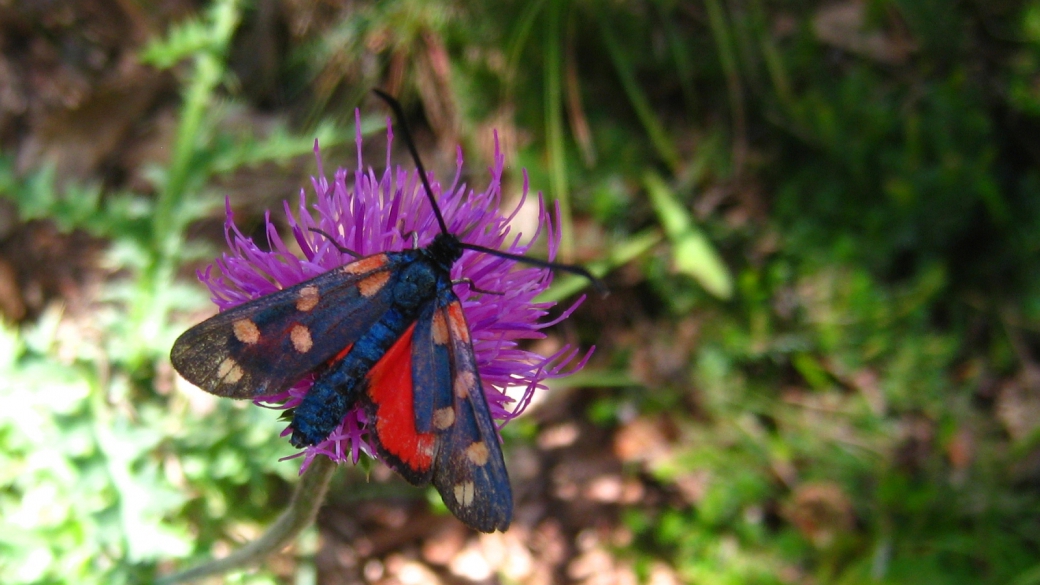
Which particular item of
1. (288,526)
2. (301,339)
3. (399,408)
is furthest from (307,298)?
(288,526)

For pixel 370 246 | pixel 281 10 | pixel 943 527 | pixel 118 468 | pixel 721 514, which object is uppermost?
pixel 281 10

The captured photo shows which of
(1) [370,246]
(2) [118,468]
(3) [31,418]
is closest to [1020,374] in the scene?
(1) [370,246]

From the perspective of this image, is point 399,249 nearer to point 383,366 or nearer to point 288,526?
point 383,366

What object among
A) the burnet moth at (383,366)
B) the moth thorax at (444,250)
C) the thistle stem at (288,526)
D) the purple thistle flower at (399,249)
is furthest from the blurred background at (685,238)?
the burnet moth at (383,366)

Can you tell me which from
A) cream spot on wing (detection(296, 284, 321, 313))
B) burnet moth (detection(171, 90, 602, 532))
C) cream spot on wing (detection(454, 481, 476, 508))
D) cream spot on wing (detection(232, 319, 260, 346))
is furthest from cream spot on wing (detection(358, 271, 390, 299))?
cream spot on wing (detection(454, 481, 476, 508))

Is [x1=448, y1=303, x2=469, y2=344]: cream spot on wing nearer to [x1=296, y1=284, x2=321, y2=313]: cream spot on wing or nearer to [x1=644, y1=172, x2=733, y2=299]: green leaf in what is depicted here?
[x1=296, y1=284, x2=321, y2=313]: cream spot on wing

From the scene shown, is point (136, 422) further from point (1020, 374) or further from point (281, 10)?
point (1020, 374)
